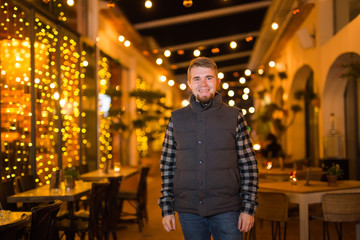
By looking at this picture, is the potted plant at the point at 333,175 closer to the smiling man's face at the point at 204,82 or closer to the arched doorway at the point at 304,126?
the smiling man's face at the point at 204,82

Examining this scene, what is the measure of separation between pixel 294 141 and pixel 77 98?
7346 mm

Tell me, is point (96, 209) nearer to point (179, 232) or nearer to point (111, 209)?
point (111, 209)

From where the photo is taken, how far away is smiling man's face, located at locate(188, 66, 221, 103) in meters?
2.89

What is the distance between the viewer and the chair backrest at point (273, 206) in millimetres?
5016

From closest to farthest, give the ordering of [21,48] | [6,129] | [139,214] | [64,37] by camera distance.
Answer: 1. [6,129]
2. [21,48]
3. [139,214]
4. [64,37]

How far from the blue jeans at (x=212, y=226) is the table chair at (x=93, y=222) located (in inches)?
102

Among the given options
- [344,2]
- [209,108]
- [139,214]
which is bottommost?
[139,214]

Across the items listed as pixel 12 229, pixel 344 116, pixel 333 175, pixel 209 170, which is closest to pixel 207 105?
pixel 209 170

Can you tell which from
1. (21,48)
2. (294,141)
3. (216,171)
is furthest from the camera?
(294,141)

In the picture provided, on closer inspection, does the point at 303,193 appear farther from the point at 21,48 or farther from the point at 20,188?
the point at 21,48

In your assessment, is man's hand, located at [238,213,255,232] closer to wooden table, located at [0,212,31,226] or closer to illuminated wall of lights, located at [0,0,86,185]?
wooden table, located at [0,212,31,226]

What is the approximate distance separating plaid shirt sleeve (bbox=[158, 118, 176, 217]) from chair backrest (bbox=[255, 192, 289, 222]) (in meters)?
2.26

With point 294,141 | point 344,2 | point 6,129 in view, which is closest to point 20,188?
point 6,129

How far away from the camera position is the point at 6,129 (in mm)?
6371
